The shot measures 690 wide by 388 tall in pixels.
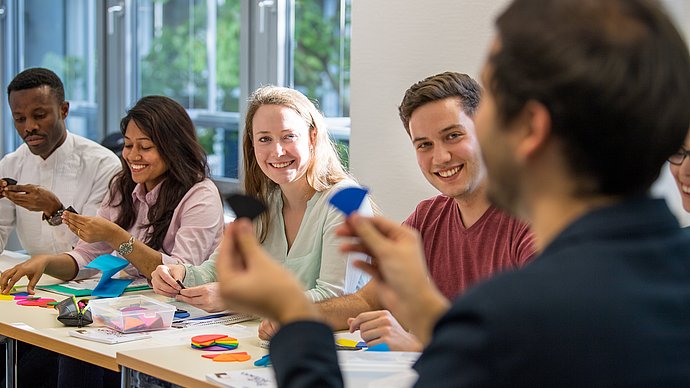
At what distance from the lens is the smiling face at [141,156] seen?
3.23 m

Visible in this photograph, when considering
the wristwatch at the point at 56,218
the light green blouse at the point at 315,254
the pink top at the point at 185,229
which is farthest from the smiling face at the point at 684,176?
the wristwatch at the point at 56,218

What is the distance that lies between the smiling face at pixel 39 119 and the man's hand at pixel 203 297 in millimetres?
1565

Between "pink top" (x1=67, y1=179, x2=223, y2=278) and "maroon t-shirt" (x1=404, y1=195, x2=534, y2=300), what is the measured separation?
902mm

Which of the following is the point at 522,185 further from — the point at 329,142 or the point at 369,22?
the point at 369,22

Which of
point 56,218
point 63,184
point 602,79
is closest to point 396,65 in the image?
point 56,218

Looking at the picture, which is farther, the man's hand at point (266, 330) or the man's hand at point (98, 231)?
the man's hand at point (98, 231)

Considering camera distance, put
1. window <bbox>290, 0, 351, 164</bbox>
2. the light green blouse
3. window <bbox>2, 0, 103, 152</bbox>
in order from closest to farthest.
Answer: the light green blouse
window <bbox>290, 0, 351, 164</bbox>
window <bbox>2, 0, 103, 152</bbox>

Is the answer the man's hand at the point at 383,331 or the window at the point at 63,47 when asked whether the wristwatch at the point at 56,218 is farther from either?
the window at the point at 63,47

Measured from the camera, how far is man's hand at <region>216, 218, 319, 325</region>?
36.3 inches

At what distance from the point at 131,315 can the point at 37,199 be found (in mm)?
1215

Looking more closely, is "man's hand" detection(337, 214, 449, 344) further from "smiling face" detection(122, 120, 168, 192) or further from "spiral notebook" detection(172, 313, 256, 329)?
"smiling face" detection(122, 120, 168, 192)

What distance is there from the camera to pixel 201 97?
5.01m

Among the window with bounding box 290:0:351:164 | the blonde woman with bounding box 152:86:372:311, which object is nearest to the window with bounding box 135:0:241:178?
the window with bounding box 290:0:351:164

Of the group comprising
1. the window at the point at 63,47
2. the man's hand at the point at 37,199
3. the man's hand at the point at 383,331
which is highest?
the window at the point at 63,47
